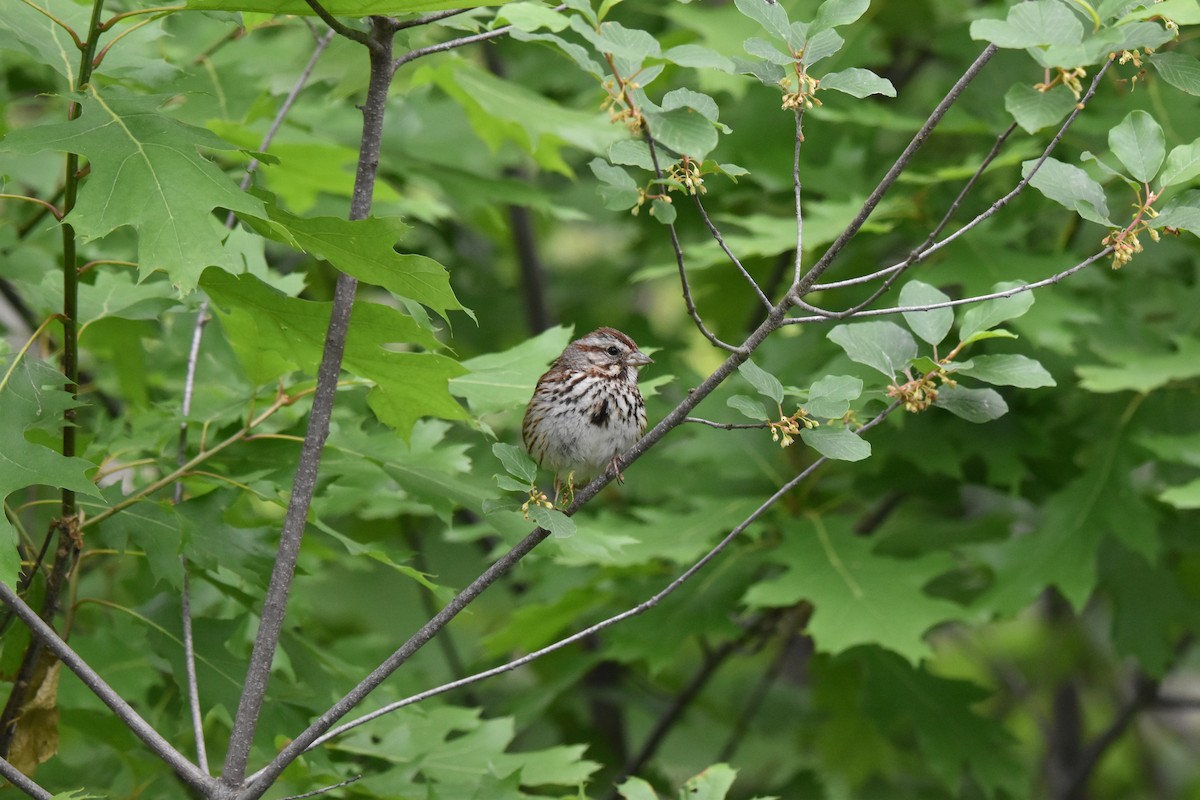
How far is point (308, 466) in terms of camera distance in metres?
2.83

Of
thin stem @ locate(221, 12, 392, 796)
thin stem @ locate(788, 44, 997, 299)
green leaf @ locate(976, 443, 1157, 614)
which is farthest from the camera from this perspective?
green leaf @ locate(976, 443, 1157, 614)

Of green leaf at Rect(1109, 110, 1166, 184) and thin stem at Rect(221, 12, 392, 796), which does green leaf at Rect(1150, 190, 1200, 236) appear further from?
thin stem at Rect(221, 12, 392, 796)

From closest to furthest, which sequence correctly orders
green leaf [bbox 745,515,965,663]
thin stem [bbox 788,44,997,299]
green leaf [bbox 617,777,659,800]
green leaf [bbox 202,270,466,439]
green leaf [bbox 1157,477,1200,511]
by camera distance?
1. thin stem [bbox 788,44,997,299]
2. green leaf [bbox 617,777,659,800]
3. green leaf [bbox 202,270,466,439]
4. green leaf [bbox 1157,477,1200,511]
5. green leaf [bbox 745,515,965,663]

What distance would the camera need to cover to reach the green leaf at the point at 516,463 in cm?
269

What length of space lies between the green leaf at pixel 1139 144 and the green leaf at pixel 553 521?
1.26m

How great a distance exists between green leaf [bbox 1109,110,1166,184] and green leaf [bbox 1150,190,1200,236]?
0.22 ft

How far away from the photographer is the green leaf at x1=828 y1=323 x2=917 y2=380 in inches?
107

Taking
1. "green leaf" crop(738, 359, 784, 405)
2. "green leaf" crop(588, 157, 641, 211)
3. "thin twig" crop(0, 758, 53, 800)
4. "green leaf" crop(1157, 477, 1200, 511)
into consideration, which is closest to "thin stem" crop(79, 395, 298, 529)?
"thin twig" crop(0, 758, 53, 800)

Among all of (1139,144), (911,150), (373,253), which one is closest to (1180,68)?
(1139,144)

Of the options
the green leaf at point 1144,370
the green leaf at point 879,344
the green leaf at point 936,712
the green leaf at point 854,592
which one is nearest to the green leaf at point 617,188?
the green leaf at point 879,344

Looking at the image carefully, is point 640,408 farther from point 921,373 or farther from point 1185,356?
point 1185,356

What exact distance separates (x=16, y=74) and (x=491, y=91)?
6.99ft

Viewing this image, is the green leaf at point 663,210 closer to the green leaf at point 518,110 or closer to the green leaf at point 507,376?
the green leaf at point 507,376

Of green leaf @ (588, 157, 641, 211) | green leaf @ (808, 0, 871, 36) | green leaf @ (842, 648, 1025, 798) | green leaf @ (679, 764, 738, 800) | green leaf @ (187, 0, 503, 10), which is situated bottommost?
green leaf @ (842, 648, 1025, 798)
